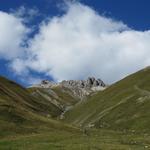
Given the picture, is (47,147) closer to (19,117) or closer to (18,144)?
(18,144)

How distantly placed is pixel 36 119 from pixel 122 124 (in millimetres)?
46229

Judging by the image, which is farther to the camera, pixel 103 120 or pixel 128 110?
pixel 103 120

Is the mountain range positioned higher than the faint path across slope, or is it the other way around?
the faint path across slope

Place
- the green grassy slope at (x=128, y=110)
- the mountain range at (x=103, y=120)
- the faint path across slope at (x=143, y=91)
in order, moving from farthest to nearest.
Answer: the faint path across slope at (x=143, y=91)
the green grassy slope at (x=128, y=110)
the mountain range at (x=103, y=120)

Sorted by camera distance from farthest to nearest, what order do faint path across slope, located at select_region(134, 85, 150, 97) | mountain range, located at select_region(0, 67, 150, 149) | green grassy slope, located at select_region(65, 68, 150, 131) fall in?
faint path across slope, located at select_region(134, 85, 150, 97) < green grassy slope, located at select_region(65, 68, 150, 131) < mountain range, located at select_region(0, 67, 150, 149)

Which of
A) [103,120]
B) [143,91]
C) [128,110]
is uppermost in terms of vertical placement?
[143,91]

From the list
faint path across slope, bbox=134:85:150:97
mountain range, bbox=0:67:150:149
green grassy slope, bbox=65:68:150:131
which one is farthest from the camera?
faint path across slope, bbox=134:85:150:97

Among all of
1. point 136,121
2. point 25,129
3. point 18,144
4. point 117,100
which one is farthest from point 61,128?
point 117,100

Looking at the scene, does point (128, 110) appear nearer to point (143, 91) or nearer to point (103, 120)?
point (103, 120)

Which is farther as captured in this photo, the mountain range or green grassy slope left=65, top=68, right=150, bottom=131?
green grassy slope left=65, top=68, right=150, bottom=131

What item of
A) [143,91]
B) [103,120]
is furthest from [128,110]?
[143,91]

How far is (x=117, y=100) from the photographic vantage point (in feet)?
594

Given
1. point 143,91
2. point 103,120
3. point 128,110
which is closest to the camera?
point 128,110

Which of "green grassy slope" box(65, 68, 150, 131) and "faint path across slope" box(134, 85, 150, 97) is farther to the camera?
"faint path across slope" box(134, 85, 150, 97)
